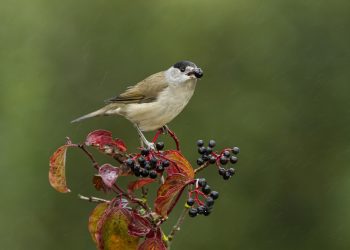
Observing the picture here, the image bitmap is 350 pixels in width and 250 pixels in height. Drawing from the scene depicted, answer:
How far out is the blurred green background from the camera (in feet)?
29.7

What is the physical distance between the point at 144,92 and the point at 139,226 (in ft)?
7.60

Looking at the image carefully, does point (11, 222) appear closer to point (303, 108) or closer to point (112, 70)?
point (112, 70)

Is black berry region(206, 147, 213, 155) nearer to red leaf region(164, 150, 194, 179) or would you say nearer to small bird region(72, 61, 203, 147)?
Result: red leaf region(164, 150, 194, 179)

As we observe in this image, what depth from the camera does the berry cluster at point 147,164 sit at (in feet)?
9.96

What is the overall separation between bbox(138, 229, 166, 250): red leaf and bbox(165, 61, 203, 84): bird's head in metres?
1.60

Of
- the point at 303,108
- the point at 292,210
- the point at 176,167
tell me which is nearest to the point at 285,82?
the point at 303,108

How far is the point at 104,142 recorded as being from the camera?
307cm

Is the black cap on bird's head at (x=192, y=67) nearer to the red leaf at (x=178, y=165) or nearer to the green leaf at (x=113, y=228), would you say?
the red leaf at (x=178, y=165)

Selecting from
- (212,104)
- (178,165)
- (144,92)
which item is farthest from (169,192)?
(212,104)

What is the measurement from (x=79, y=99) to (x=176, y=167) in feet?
22.7

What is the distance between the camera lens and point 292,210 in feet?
30.1

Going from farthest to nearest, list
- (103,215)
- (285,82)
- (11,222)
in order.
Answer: (285,82), (11,222), (103,215)

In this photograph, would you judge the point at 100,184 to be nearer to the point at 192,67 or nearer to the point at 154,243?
the point at 154,243

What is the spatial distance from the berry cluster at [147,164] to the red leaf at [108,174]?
0.10 meters
